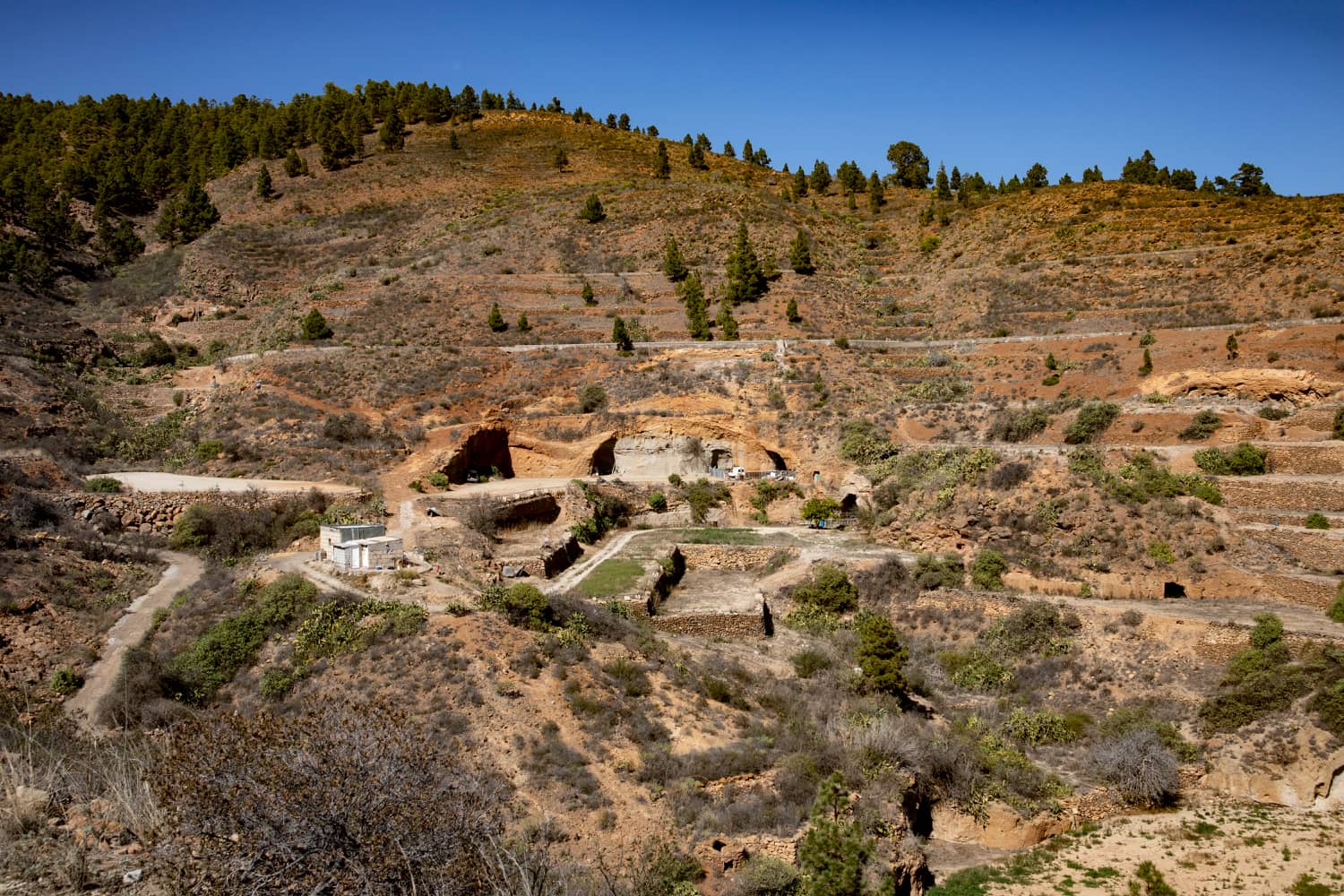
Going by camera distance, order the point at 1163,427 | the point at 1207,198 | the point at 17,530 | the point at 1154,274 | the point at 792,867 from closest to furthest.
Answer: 1. the point at 792,867
2. the point at 17,530
3. the point at 1163,427
4. the point at 1154,274
5. the point at 1207,198

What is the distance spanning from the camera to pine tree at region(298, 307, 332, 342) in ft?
131

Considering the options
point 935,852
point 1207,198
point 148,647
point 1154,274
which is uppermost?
point 1207,198

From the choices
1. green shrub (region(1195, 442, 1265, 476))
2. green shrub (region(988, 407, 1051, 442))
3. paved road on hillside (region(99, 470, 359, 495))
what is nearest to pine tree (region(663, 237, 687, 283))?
green shrub (region(988, 407, 1051, 442))

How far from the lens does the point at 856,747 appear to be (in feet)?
46.0

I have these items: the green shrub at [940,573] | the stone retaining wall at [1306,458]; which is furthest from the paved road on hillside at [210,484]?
the stone retaining wall at [1306,458]

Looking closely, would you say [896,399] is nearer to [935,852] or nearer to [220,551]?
[935,852]

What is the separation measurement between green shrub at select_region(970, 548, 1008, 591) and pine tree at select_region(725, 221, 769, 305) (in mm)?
27387

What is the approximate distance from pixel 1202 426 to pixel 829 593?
49.7 feet

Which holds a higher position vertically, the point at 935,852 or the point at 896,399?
the point at 896,399

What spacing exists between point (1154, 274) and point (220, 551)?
47.5m

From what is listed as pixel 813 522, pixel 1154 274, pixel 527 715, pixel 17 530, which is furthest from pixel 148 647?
pixel 1154 274

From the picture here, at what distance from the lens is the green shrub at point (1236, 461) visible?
23.7 meters

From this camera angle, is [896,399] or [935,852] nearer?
[935,852]

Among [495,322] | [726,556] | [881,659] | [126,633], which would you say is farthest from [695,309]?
[126,633]
